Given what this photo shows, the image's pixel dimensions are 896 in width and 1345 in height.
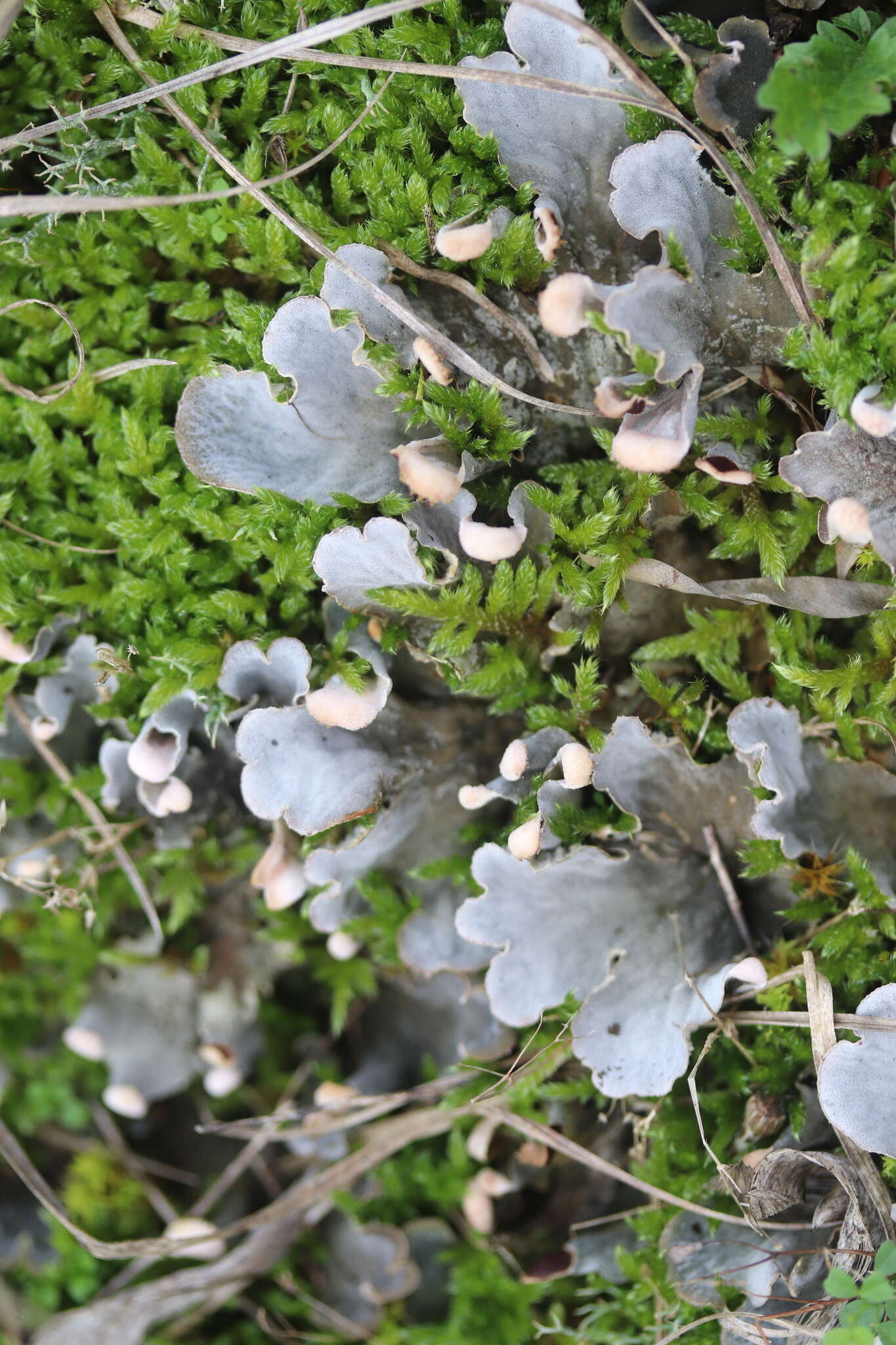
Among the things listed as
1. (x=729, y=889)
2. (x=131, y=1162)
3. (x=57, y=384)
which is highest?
(x=57, y=384)

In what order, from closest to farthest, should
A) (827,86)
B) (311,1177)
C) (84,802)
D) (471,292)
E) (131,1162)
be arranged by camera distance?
(827,86) → (471,292) → (84,802) → (311,1177) → (131,1162)

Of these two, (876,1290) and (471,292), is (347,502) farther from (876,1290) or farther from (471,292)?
(876,1290)

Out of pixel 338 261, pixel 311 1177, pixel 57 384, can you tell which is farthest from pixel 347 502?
pixel 311 1177

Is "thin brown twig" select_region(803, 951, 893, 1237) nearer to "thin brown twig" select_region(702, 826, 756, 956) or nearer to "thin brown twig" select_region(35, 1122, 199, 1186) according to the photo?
"thin brown twig" select_region(702, 826, 756, 956)

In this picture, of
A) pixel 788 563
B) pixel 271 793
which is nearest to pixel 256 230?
pixel 271 793

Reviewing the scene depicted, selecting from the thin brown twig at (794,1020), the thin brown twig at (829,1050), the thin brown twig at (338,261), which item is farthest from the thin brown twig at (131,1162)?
the thin brown twig at (338,261)
